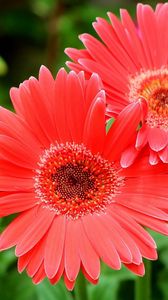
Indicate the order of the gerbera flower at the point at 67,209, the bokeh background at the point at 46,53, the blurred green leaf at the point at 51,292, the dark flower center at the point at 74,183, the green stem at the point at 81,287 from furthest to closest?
1. the bokeh background at the point at 46,53
2. the blurred green leaf at the point at 51,292
3. the dark flower center at the point at 74,183
4. the green stem at the point at 81,287
5. the gerbera flower at the point at 67,209

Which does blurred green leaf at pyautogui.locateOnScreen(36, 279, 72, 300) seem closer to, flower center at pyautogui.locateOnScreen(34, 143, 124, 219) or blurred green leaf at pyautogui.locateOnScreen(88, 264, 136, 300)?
blurred green leaf at pyautogui.locateOnScreen(88, 264, 136, 300)

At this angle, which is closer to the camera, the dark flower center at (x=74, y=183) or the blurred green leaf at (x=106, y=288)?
the dark flower center at (x=74, y=183)

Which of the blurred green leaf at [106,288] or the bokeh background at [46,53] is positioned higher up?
the bokeh background at [46,53]

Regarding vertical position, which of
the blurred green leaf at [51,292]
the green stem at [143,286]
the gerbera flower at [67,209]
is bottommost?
the green stem at [143,286]

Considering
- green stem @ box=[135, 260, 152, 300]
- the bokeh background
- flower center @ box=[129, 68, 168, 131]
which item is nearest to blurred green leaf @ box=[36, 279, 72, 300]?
the bokeh background

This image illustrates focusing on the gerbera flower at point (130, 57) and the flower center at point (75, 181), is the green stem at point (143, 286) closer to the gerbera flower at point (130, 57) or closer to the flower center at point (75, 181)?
the flower center at point (75, 181)

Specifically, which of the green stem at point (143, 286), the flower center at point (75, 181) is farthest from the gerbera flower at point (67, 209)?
the green stem at point (143, 286)

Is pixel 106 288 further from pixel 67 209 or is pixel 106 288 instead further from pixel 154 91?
pixel 154 91
